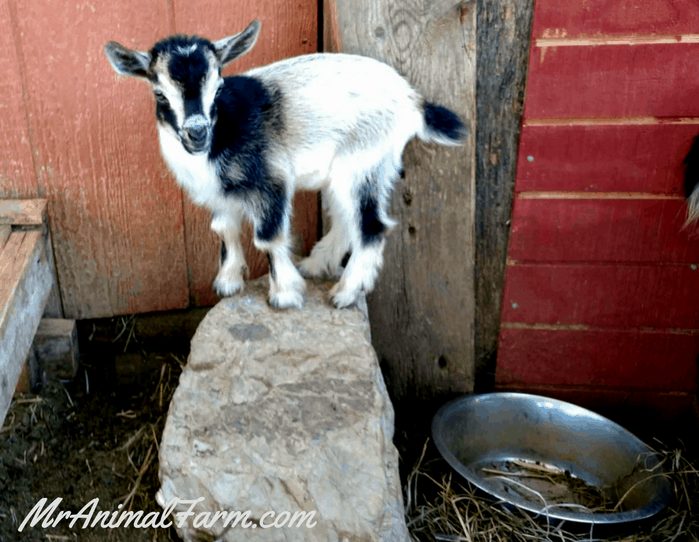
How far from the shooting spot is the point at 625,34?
1999 millimetres

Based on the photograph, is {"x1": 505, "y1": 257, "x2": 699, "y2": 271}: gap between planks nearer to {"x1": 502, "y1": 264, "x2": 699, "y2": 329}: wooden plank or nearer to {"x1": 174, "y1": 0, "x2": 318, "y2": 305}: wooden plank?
{"x1": 502, "y1": 264, "x2": 699, "y2": 329}: wooden plank

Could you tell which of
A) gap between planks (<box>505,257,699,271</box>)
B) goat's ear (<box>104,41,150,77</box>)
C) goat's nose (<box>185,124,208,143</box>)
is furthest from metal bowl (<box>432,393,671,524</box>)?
goat's ear (<box>104,41,150,77</box>)

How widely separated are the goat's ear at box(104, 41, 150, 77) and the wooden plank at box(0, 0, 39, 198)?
1.84 feet

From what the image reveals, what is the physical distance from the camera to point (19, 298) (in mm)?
1993

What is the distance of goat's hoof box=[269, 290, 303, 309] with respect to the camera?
2.00 metres

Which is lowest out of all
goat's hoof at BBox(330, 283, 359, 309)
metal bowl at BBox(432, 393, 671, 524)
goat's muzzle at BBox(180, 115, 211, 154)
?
metal bowl at BBox(432, 393, 671, 524)

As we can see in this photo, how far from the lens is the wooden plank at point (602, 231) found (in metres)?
2.22

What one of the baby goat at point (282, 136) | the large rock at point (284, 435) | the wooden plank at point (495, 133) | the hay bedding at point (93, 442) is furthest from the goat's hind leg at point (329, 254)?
the hay bedding at point (93, 442)

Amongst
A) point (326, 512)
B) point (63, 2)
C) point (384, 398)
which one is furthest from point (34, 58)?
point (326, 512)

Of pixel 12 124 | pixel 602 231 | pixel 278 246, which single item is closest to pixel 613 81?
pixel 602 231

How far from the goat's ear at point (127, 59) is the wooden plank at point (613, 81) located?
1002 mm

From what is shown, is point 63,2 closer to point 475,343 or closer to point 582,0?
point 582,0

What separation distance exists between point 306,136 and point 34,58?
0.80 metres

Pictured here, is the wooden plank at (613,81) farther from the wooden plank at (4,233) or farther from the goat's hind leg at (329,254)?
the wooden plank at (4,233)
